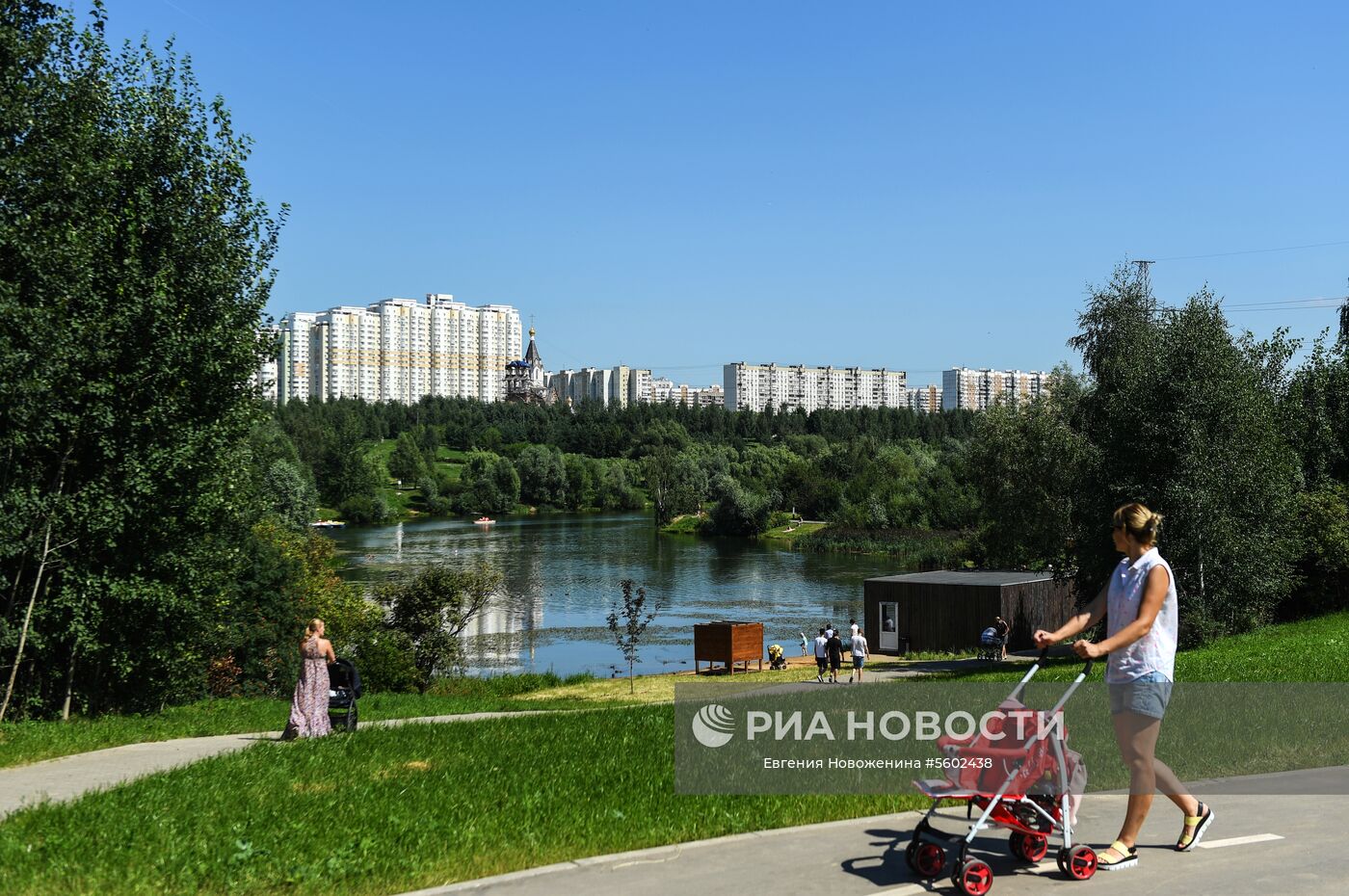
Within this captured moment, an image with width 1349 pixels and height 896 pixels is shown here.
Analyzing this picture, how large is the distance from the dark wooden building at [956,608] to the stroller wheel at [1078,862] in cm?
3112

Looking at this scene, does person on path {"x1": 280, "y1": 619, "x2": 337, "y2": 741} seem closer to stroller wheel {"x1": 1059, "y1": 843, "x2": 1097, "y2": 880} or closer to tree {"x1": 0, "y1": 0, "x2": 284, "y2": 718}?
tree {"x1": 0, "y1": 0, "x2": 284, "y2": 718}

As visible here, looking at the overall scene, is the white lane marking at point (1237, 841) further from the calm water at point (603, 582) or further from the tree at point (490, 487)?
the tree at point (490, 487)

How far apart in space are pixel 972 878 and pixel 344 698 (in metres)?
9.66

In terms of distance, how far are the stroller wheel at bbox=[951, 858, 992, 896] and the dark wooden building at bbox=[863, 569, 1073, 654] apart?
31.6 metres

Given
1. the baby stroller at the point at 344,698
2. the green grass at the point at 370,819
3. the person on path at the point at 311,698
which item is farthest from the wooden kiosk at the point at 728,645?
the green grass at the point at 370,819

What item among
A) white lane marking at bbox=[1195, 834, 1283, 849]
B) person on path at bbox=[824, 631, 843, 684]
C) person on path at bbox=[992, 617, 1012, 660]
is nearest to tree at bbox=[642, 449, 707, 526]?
person on path at bbox=[992, 617, 1012, 660]

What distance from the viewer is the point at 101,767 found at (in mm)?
11930

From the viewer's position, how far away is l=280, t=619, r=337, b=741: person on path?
13188 millimetres

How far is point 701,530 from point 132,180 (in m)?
91.1

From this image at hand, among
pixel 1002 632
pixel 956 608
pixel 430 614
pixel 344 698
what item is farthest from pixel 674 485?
pixel 344 698

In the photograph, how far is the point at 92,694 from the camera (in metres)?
20.5

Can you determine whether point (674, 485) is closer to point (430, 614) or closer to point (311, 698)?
point (430, 614)

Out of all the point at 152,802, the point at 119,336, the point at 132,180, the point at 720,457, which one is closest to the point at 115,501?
the point at 119,336

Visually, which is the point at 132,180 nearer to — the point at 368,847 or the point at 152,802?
the point at 152,802
